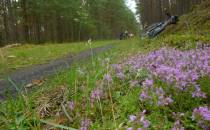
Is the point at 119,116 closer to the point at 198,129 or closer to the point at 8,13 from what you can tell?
the point at 198,129

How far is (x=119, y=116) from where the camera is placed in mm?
2715

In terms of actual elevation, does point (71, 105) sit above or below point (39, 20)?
below

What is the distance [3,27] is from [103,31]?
33.9 meters

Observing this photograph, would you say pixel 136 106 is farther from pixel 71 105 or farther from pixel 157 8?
pixel 157 8

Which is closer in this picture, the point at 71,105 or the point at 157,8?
the point at 71,105

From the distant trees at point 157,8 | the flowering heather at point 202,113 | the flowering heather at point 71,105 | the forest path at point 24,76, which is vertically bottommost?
the forest path at point 24,76

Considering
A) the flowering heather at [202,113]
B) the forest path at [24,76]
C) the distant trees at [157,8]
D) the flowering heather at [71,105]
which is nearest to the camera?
the flowering heather at [202,113]

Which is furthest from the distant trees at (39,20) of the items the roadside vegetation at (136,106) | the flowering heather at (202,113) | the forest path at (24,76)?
the flowering heather at (202,113)

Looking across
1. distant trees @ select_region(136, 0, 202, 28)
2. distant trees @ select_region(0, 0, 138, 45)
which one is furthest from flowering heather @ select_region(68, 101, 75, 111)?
distant trees @ select_region(136, 0, 202, 28)

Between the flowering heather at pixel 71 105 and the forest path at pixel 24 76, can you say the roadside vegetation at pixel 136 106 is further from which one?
the forest path at pixel 24 76

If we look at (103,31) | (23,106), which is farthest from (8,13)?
(23,106)

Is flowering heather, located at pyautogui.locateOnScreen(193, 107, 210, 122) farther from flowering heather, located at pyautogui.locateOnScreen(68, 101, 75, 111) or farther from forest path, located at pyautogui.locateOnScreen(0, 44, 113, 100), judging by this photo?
forest path, located at pyautogui.locateOnScreen(0, 44, 113, 100)

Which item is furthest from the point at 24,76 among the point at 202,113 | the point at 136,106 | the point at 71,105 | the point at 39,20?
the point at 39,20

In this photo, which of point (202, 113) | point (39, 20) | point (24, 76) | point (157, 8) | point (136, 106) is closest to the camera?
point (202, 113)
